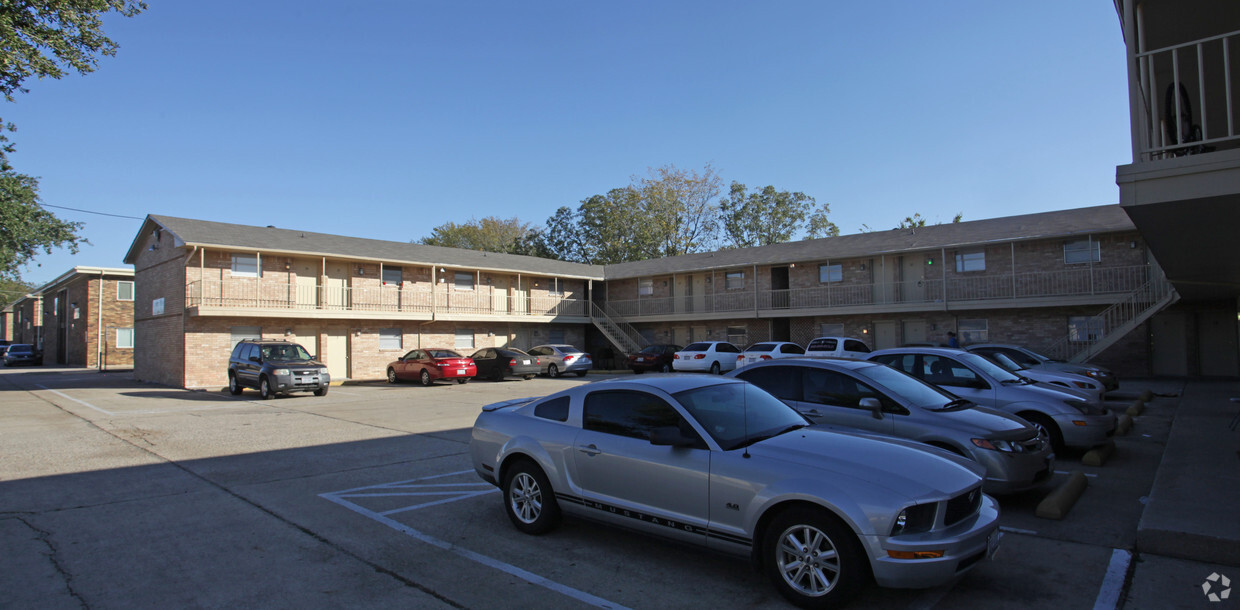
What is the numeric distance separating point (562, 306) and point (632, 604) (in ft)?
101

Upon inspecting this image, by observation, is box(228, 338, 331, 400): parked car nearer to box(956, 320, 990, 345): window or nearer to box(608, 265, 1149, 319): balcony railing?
box(608, 265, 1149, 319): balcony railing

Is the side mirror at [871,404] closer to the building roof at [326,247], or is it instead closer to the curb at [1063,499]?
the curb at [1063,499]

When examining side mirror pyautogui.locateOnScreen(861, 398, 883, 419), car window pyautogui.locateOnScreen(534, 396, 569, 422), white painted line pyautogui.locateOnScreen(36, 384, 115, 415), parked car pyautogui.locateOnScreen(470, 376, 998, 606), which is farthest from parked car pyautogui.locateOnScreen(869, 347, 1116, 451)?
white painted line pyautogui.locateOnScreen(36, 384, 115, 415)

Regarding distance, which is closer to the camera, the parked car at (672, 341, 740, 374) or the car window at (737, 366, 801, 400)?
the car window at (737, 366, 801, 400)

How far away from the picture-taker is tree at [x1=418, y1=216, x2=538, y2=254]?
60.2 metres

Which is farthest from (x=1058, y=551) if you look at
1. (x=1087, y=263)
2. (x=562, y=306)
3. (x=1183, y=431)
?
(x=562, y=306)

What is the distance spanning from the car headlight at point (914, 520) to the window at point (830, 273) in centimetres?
2634

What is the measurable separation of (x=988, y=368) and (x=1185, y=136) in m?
3.79

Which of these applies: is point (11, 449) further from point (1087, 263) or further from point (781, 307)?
point (1087, 263)

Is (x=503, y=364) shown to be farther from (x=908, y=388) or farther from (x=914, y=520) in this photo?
(x=914, y=520)

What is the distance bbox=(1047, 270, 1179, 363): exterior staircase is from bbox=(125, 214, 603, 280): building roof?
73.8ft

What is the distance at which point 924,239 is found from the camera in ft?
87.8

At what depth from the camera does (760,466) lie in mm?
4184

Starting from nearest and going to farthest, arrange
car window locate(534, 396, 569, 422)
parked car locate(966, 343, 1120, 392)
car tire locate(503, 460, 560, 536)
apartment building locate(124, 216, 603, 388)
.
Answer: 1. car tire locate(503, 460, 560, 536)
2. car window locate(534, 396, 569, 422)
3. parked car locate(966, 343, 1120, 392)
4. apartment building locate(124, 216, 603, 388)
